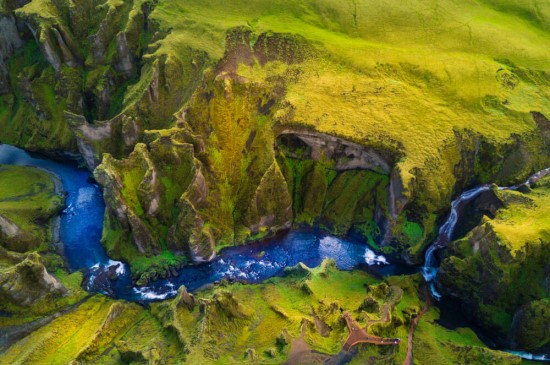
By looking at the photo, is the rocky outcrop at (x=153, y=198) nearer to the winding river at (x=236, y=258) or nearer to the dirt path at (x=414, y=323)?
the winding river at (x=236, y=258)

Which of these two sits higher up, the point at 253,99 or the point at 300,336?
the point at 253,99

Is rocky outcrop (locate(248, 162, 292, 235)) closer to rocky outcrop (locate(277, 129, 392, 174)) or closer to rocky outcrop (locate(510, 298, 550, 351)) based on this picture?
rocky outcrop (locate(277, 129, 392, 174))

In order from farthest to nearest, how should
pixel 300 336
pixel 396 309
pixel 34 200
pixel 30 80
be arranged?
pixel 30 80 → pixel 34 200 → pixel 396 309 → pixel 300 336

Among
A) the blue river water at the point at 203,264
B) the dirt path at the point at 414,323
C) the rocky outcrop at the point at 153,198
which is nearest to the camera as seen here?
the dirt path at the point at 414,323

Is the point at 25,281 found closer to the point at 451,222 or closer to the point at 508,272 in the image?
the point at 451,222

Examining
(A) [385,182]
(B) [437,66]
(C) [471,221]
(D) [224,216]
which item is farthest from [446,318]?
(B) [437,66]

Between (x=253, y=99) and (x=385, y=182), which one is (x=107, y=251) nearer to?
(x=253, y=99)

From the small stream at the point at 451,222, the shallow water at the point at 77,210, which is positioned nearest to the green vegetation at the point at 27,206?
the shallow water at the point at 77,210
